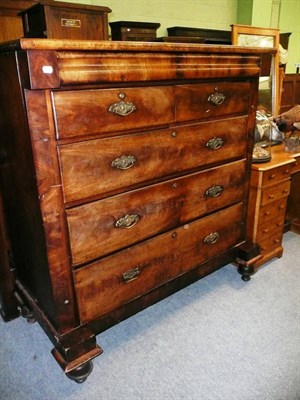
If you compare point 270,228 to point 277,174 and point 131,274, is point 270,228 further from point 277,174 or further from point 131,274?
point 131,274

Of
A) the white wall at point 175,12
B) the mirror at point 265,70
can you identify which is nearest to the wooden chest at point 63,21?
the white wall at point 175,12

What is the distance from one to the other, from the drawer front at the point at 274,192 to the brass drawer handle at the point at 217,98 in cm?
67

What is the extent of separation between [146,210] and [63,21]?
1457mm

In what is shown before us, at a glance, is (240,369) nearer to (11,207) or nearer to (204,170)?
(204,170)

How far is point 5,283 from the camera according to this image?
1668 millimetres

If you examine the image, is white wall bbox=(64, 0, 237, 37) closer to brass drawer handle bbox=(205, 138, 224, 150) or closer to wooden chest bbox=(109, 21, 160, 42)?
wooden chest bbox=(109, 21, 160, 42)

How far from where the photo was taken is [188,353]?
150 cm

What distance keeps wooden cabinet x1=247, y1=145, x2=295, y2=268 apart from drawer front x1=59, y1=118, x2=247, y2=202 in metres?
0.33

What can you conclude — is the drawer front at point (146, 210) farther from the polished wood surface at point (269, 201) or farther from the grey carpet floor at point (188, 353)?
the grey carpet floor at point (188, 353)

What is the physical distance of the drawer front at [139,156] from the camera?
1.15 meters

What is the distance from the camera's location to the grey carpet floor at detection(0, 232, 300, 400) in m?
1.32

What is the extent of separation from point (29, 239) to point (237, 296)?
4.09ft

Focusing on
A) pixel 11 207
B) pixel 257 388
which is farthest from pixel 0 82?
pixel 257 388

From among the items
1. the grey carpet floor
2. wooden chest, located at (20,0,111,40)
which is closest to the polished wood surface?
the grey carpet floor
